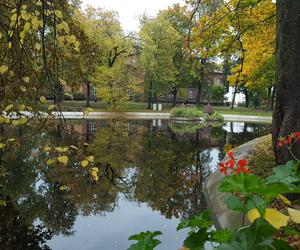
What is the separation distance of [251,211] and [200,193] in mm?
9253

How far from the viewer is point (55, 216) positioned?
316 inches

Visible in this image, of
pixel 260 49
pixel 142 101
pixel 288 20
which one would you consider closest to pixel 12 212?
pixel 288 20

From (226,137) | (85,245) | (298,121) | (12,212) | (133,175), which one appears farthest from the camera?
(226,137)

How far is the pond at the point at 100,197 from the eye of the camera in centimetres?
696

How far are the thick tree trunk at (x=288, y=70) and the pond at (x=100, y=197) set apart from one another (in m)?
2.92

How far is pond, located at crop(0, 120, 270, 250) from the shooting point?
6965 millimetres

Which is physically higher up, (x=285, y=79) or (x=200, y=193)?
(x=285, y=79)

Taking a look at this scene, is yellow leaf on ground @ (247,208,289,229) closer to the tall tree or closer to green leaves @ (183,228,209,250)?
green leaves @ (183,228,209,250)

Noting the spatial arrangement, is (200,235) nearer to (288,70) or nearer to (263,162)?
(288,70)

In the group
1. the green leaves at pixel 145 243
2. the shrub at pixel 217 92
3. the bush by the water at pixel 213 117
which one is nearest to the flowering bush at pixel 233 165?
the green leaves at pixel 145 243

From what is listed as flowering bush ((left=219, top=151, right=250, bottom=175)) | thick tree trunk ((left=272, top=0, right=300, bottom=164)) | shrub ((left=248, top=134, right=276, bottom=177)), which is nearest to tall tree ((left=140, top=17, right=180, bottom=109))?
shrub ((left=248, top=134, right=276, bottom=177))

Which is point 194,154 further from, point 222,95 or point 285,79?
point 222,95

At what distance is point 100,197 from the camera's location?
9.41 metres

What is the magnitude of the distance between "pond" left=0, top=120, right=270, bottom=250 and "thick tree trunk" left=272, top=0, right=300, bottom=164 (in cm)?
292
